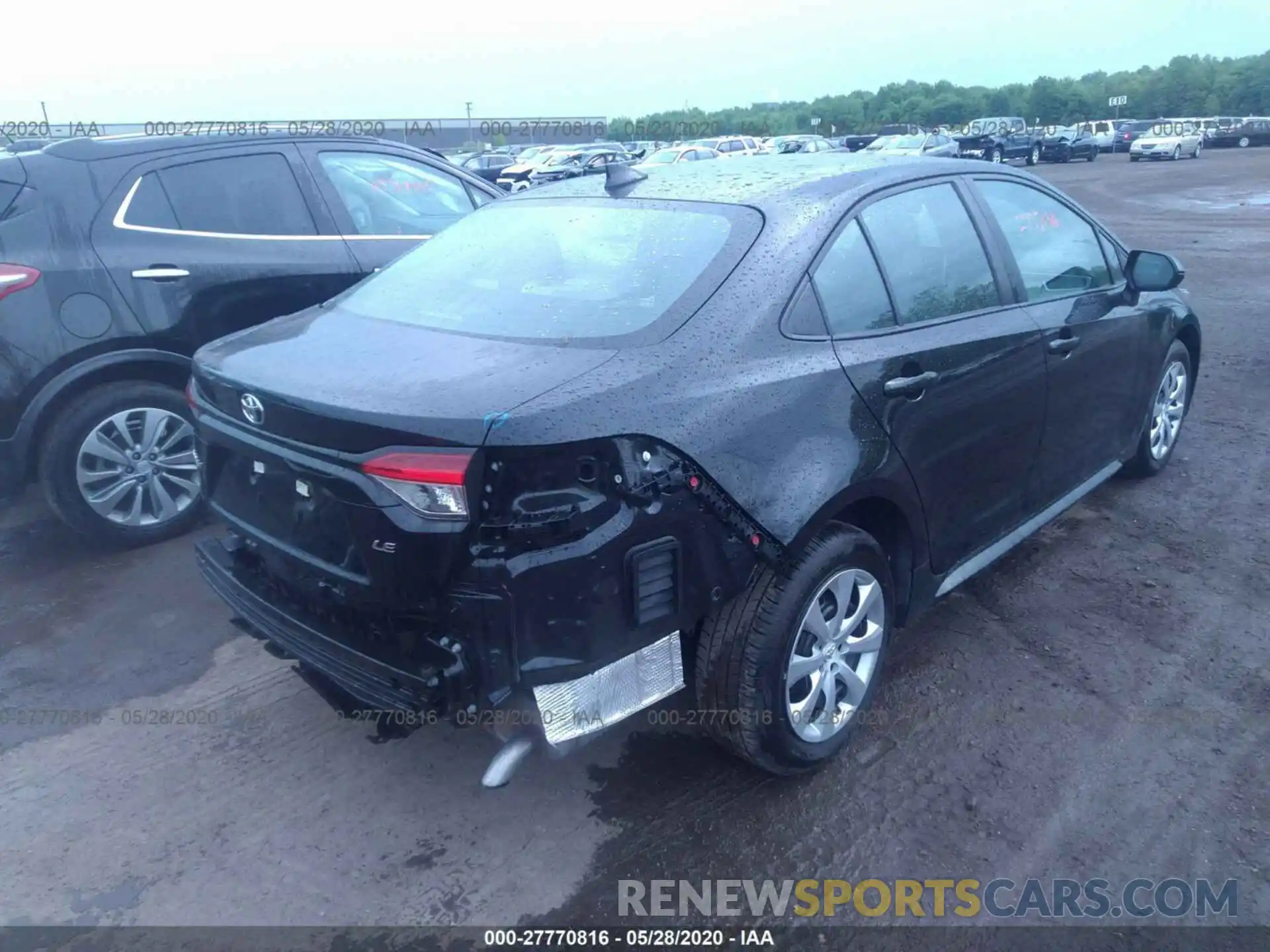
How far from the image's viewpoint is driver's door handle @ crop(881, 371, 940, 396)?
312cm

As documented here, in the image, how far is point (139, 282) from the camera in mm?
4746

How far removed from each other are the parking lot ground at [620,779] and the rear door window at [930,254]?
1.37 metres

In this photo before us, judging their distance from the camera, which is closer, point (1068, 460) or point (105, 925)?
point (105, 925)

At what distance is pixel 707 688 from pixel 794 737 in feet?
1.12

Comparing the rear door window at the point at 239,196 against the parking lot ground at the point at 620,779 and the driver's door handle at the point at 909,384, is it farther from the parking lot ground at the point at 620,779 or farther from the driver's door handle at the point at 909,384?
the driver's door handle at the point at 909,384

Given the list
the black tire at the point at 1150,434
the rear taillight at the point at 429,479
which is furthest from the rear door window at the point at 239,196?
the black tire at the point at 1150,434

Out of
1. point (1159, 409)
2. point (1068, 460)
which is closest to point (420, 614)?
point (1068, 460)

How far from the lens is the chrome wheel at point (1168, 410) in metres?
5.32

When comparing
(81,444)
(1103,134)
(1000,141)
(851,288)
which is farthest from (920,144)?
(851,288)

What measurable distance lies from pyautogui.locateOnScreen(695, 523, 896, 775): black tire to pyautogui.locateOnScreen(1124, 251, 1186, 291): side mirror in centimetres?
241

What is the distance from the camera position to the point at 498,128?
44.7 meters

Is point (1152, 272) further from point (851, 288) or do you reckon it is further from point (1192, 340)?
point (851, 288)

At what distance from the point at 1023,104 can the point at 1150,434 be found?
79.4 metres

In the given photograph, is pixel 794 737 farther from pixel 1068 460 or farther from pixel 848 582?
pixel 1068 460
